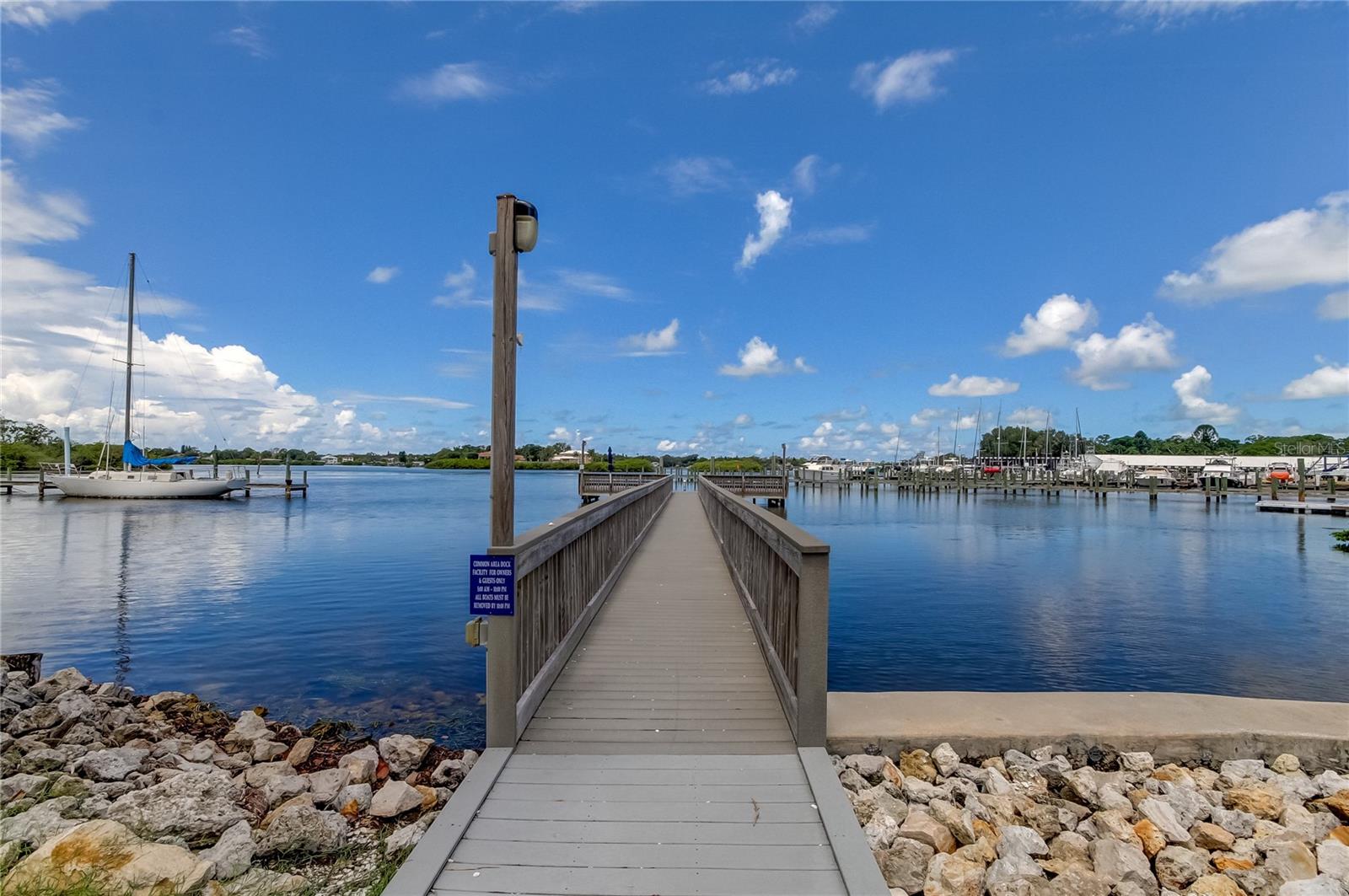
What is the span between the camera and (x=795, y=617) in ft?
14.6

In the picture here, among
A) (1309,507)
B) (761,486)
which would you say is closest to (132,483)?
(761,486)

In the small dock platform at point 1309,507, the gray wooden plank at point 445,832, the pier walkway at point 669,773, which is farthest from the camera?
Answer: the small dock platform at point 1309,507

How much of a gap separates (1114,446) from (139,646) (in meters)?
205

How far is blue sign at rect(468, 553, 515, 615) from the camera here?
155 inches

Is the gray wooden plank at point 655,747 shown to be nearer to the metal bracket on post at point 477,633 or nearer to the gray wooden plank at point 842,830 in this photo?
the gray wooden plank at point 842,830

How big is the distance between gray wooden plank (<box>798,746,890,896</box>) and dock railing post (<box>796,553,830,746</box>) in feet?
0.55

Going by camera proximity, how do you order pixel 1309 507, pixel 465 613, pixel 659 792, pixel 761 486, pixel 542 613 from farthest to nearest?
pixel 1309 507 < pixel 761 486 < pixel 465 613 < pixel 542 613 < pixel 659 792

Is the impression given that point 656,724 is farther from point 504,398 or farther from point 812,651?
point 504,398

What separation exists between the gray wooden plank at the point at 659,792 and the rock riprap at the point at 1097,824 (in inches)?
20.3

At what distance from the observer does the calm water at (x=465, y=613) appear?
9250 mm

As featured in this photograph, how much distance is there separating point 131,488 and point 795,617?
176 feet

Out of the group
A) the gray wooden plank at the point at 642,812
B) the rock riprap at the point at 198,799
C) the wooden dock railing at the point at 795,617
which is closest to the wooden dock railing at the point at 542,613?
the gray wooden plank at the point at 642,812

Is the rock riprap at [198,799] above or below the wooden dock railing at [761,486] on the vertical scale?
below

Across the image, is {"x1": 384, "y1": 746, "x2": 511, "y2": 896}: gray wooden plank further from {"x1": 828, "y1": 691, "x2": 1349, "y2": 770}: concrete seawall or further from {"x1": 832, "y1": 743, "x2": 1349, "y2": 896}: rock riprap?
{"x1": 828, "y1": 691, "x2": 1349, "y2": 770}: concrete seawall
